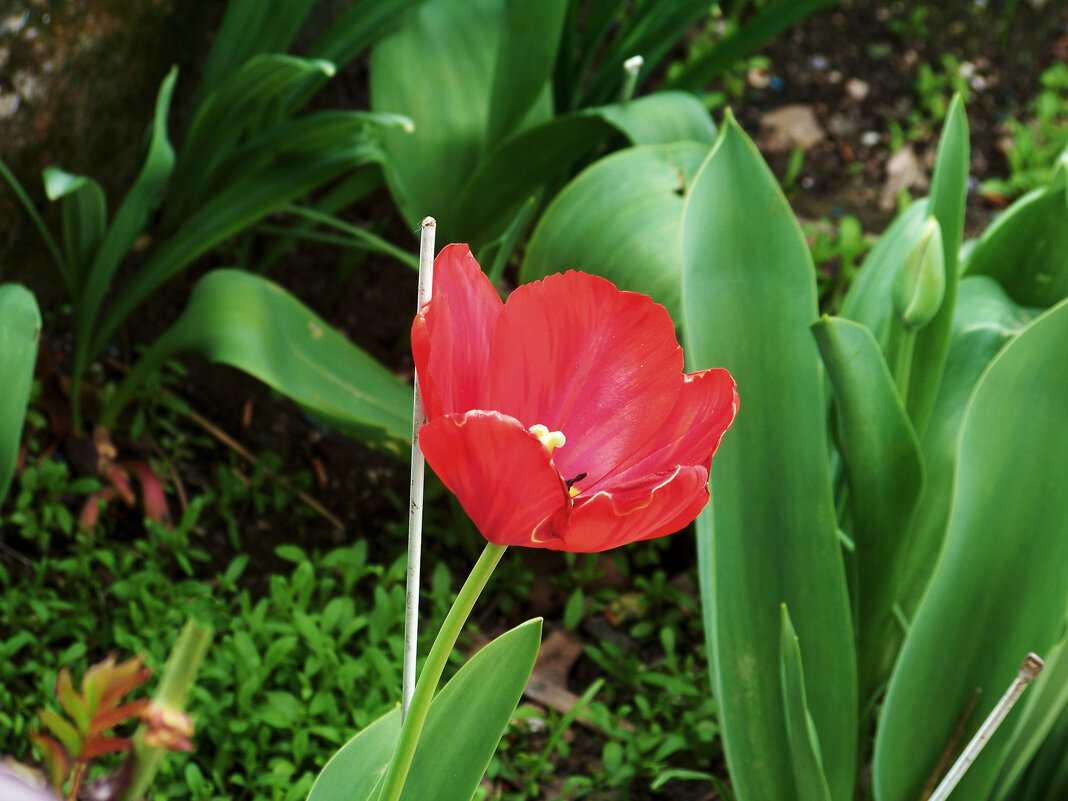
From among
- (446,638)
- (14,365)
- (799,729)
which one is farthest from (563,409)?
(14,365)

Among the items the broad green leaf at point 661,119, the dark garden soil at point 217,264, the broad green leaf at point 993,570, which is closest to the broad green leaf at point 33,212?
the dark garden soil at point 217,264

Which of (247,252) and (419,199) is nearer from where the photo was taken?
(419,199)

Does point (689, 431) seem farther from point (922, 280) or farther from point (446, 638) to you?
point (922, 280)

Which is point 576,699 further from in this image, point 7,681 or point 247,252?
point 247,252

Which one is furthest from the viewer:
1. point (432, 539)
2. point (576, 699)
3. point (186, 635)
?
point (432, 539)

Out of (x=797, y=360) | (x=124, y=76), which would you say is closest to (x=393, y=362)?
(x=124, y=76)

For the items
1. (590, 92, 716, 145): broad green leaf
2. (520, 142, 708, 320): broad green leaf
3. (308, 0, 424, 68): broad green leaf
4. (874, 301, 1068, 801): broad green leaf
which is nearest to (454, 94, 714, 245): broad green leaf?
(590, 92, 716, 145): broad green leaf
